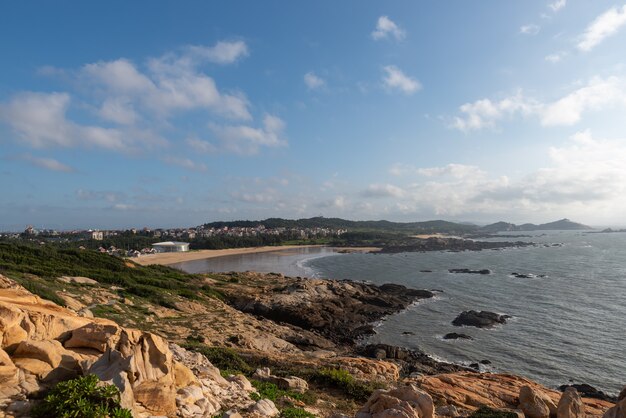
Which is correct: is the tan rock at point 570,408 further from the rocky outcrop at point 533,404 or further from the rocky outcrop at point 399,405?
the rocky outcrop at point 399,405

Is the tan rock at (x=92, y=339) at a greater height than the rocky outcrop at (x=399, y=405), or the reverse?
the tan rock at (x=92, y=339)

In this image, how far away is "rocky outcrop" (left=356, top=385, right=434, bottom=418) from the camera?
1034 centimetres

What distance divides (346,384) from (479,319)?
31.0 metres

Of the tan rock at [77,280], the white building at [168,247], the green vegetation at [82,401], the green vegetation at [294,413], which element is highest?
the green vegetation at [82,401]

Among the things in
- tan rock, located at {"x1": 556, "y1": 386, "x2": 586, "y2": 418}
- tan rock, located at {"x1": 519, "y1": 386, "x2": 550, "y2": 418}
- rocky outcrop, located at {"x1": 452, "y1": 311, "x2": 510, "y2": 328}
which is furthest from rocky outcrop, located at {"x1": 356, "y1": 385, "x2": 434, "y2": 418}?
rocky outcrop, located at {"x1": 452, "y1": 311, "x2": 510, "y2": 328}

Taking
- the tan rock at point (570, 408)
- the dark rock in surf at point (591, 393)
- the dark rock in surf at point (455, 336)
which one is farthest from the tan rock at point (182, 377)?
the dark rock in surf at point (455, 336)

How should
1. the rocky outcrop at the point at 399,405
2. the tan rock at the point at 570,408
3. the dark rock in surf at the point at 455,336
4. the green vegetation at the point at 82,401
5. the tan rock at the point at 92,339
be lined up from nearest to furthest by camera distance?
1. the green vegetation at the point at 82,401
2. the tan rock at the point at 92,339
3. the rocky outcrop at the point at 399,405
4. the tan rock at the point at 570,408
5. the dark rock in surf at the point at 455,336

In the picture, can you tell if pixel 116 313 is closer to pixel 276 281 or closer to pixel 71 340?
pixel 71 340

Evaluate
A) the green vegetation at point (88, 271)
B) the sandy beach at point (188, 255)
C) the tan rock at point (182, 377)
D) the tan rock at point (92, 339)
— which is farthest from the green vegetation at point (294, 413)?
the sandy beach at point (188, 255)

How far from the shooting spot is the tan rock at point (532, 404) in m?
15.0

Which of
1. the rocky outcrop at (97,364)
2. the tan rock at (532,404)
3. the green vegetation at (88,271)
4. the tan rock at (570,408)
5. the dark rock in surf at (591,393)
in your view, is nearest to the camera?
the rocky outcrop at (97,364)

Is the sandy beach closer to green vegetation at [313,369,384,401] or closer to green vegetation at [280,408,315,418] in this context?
green vegetation at [313,369,384,401]

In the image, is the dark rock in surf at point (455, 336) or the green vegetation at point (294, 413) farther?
the dark rock in surf at point (455, 336)

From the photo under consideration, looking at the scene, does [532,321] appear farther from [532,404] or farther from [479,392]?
[532,404]
